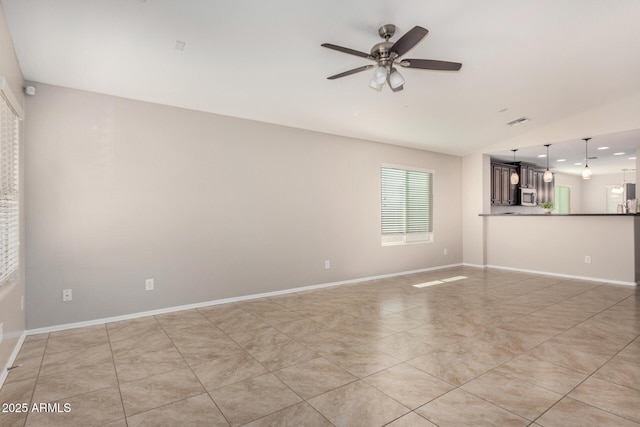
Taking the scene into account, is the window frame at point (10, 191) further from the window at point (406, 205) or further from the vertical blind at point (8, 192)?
the window at point (406, 205)

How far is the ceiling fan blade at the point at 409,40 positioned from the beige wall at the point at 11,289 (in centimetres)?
282

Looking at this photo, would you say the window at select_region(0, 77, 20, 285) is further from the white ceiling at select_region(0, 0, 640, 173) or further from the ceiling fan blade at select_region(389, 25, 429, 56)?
the ceiling fan blade at select_region(389, 25, 429, 56)

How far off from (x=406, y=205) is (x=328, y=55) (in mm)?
3858

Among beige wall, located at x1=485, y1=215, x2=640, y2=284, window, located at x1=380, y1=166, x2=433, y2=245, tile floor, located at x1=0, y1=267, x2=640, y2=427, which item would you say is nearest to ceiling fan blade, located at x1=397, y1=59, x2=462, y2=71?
tile floor, located at x1=0, y1=267, x2=640, y2=427

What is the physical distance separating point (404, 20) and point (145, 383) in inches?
133

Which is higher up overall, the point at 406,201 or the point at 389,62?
the point at 389,62

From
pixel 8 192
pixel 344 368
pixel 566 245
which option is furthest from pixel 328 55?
pixel 566 245

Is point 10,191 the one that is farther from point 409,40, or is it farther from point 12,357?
point 409,40

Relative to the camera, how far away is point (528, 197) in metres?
8.32

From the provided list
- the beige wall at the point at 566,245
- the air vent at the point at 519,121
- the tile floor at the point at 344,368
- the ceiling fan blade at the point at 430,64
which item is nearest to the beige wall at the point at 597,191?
the beige wall at the point at 566,245

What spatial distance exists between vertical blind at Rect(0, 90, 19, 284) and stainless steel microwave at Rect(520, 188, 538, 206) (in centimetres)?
931

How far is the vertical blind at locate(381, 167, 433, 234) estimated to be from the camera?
19.7ft

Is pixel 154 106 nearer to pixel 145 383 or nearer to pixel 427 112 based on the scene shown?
pixel 145 383

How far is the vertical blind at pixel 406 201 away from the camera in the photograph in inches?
237
